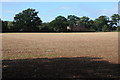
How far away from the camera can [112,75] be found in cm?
659

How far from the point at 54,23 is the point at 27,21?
16.5 meters

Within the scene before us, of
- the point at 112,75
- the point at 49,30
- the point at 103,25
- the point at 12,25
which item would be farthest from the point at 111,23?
the point at 112,75

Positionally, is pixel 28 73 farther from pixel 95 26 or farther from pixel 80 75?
pixel 95 26

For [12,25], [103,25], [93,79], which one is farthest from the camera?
[103,25]

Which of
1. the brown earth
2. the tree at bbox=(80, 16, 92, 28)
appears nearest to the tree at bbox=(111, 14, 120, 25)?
the tree at bbox=(80, 16, 92, 28)

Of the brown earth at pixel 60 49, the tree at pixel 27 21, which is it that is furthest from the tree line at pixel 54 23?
the brown earth at pixel 60 49

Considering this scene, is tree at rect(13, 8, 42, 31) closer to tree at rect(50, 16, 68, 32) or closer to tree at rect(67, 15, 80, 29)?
tree at rect(50, 16, 68, 32)

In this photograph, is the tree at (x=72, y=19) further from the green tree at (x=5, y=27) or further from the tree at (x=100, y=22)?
the green tree at (x=5, y=27)

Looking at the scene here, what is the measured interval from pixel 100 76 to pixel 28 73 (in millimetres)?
2417

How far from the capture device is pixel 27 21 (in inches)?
4658

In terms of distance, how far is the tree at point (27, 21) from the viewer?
112562 millimetres

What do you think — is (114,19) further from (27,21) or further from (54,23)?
(27,21)

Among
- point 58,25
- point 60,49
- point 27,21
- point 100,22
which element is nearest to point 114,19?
point 100,22

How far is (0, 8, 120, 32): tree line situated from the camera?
4368 inches
